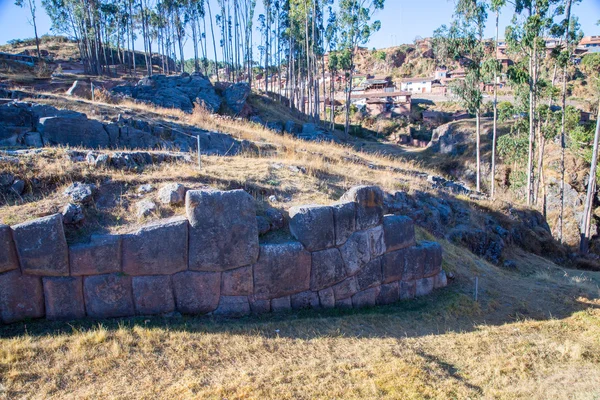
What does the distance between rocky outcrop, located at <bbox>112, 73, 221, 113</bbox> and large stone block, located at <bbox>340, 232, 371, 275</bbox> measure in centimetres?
2071

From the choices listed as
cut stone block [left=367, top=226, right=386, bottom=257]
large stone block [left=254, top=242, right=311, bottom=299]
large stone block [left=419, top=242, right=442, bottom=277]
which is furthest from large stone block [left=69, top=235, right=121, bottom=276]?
large stone block [left=419, top=242, right=442, bottom=277]

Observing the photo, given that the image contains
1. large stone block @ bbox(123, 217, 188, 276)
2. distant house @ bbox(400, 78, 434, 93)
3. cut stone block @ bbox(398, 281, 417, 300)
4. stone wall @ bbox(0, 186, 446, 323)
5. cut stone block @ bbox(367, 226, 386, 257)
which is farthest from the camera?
distant house @ bbox(400, 78, 434, 93)

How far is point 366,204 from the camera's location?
8.53 m

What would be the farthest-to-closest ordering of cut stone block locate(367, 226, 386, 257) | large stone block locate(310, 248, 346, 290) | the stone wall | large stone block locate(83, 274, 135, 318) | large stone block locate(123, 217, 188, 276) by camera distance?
cut stone block locate(367, 226, 386, 257) < large stone block locate(310, 248, 346, 290) < large stone block locate(123, 217, 188, 276) < large stone block locate(83, 274, 135, 318) < the stone wall

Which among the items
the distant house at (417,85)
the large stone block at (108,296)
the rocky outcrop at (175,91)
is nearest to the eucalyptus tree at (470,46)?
the rocky outcrop at (175,91)

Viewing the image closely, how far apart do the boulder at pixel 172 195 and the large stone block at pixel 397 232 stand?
430 centimetres

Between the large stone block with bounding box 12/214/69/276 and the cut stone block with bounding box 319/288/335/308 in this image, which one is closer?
the large stone block with bounding box 12/214/69/276

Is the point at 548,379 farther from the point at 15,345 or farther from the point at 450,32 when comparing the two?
the point at 450,32

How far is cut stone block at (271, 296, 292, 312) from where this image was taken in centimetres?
757

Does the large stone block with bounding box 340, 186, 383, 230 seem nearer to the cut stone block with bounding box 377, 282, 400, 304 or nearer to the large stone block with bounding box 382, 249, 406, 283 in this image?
the large stone block with bounding box 382, 249, 406, 283

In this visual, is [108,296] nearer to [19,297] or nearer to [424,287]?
[19,297]

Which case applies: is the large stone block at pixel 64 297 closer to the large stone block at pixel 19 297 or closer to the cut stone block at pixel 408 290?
the large stone block at pixel 19 297

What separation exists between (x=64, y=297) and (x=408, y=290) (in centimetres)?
673

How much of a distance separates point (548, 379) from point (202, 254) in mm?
5736
